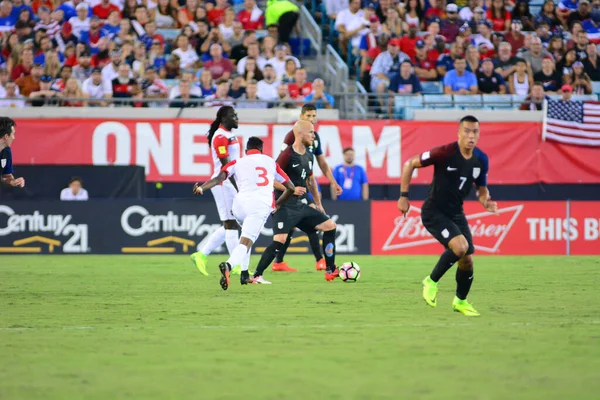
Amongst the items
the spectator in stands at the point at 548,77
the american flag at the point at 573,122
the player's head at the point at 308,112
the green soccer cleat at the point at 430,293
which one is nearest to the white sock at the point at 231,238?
the player's head at the point at 308,112

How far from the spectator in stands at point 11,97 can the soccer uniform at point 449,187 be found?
13988 millimetres

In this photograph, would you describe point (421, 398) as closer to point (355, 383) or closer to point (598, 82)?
point (355, 383)

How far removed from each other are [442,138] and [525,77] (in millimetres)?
2938

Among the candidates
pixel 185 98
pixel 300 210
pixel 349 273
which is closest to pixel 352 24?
pixel 185 98

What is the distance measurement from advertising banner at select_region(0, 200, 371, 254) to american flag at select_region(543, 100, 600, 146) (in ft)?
16.2

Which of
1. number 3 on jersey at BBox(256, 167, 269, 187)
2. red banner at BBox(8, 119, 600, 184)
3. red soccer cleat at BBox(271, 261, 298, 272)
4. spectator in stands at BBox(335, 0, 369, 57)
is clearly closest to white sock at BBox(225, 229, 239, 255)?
number 3 on jersey at BBox(256, 167, 269, 187)

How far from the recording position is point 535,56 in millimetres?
25516

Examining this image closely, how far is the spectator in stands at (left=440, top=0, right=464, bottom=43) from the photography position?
2644cm

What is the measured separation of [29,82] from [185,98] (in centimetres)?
351

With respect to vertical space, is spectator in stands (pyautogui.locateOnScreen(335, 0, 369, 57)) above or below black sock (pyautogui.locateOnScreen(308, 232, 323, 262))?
above

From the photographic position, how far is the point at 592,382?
21.3ft

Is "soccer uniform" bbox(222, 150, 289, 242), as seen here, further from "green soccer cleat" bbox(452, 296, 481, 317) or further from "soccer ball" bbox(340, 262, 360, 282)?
"green soccer cleat" bbox(452, 296, 481, 317)

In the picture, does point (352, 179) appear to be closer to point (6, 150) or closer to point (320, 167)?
point (320, 167)

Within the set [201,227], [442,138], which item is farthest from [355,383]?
[442,138]
